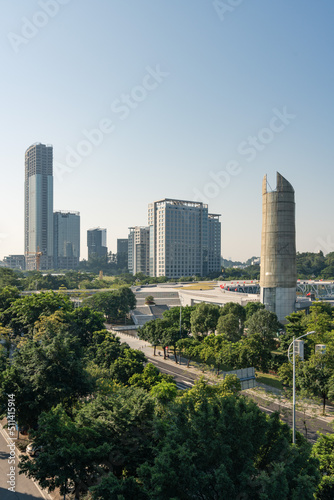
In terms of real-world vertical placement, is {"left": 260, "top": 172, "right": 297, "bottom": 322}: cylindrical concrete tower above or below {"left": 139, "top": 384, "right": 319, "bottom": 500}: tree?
above

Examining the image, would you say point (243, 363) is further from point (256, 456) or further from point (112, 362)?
point (256, 456)

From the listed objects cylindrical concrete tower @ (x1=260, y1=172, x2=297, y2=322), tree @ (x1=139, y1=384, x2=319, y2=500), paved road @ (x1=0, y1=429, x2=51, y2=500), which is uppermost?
cylindrical concrete tower @ (x1=260, y1=172, x2=297, y2=322)

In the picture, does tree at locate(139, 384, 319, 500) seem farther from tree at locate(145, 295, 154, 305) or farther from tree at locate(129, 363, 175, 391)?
tree at locate(145, 295, 154, 305)

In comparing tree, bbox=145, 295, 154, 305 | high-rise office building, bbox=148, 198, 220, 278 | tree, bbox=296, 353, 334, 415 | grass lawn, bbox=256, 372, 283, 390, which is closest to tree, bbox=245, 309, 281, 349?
grass lawn, bbox=256, 372, 283, 390

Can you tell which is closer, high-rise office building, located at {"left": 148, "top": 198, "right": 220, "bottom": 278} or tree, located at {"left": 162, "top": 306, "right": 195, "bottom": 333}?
tree, located at {"left": 162, "top": 306, "right": 195, "bottom": 333}

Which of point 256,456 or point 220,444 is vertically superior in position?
point 220,444

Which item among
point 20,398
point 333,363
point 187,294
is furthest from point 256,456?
point 187,294

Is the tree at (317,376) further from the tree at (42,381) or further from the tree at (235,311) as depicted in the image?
the tree at (235,311)
